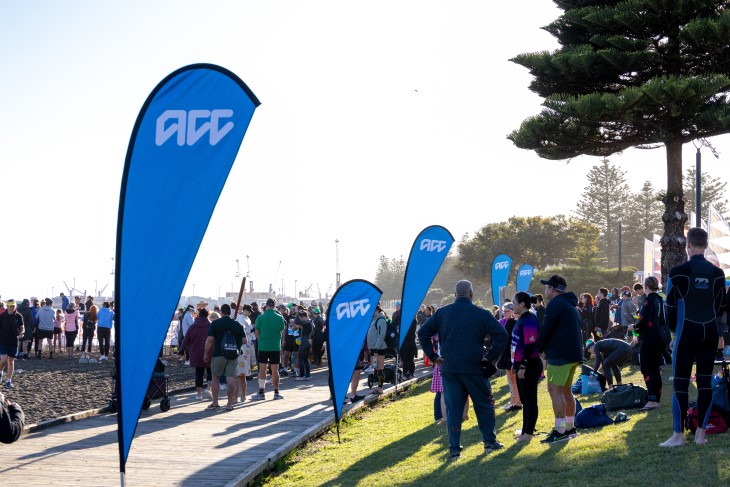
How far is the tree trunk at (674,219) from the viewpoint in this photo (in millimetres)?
20953

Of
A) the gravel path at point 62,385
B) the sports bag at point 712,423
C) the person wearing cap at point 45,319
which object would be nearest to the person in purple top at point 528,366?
the sports bag at point 712,423

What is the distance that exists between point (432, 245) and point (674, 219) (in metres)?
8.39

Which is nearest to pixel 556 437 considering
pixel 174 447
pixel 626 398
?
pixel 626 398

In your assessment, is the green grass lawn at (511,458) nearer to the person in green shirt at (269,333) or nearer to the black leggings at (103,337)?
the person in green shirt at (269,333)

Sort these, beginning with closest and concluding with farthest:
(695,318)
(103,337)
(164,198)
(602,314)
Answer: (164,198) < (695,318) < (602,314) < (103,337)

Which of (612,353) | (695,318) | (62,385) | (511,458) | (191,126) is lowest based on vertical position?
(62,385)

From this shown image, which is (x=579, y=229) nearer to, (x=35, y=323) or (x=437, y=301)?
(x=437, y=301)

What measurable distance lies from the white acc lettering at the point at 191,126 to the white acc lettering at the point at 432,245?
9739mm

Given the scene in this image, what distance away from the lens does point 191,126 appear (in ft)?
20.5

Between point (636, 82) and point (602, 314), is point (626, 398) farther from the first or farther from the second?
point (636, 82)

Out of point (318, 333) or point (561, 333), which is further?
point (318, 333)

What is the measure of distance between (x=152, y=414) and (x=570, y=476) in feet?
30.0

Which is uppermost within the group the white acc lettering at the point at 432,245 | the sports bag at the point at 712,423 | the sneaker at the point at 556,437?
the white acc lettering at the point at 432,245

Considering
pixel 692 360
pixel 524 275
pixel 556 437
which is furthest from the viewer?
pixel 524 275
